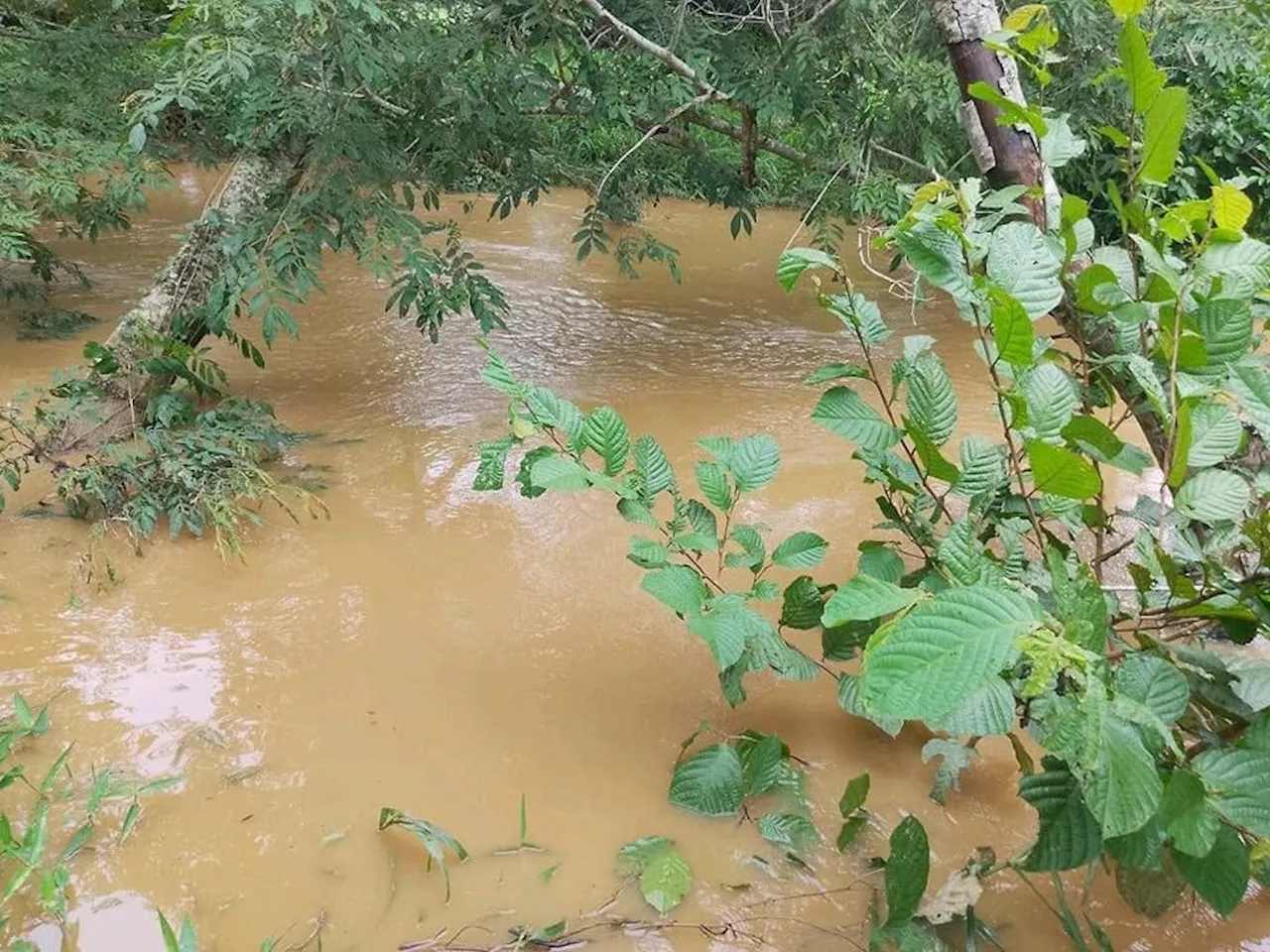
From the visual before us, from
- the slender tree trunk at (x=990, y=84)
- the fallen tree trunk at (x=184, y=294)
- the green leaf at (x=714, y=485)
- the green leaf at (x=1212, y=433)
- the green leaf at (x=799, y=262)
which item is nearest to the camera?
the green leaf at (x=1212, y=433)

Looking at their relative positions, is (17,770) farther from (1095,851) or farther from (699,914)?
(1095,851)

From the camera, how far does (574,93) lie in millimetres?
3773

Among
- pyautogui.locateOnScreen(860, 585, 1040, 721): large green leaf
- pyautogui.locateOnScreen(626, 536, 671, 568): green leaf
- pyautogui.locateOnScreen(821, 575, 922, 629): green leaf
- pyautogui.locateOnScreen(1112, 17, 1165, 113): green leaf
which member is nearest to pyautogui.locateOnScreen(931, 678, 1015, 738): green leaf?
pyautogui.locateOnScreen(821, 575, 922, 629): green leaf

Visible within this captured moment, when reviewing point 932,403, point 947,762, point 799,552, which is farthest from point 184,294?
point 947,762

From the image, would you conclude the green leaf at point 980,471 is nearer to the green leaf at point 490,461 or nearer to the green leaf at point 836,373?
the green leaf at point 836,373

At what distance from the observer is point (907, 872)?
1.58 metres

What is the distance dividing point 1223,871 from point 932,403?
2.77 ft

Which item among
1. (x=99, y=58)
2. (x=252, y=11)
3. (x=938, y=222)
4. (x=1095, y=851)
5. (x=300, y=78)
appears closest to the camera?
(x=1095, y=851)

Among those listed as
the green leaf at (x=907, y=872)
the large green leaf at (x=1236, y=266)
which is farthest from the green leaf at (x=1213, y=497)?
the green leaf at (x=907, y=872)

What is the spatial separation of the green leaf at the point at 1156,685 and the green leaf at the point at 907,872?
44 centimetres

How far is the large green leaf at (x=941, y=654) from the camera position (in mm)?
928

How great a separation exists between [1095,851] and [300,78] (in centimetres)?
335

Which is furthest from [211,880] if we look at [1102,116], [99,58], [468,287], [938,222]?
[1102,116]

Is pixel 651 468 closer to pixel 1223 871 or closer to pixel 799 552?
pixel 799 552
